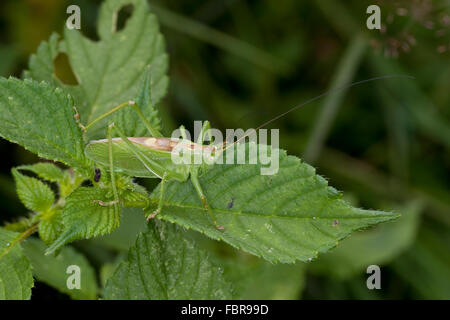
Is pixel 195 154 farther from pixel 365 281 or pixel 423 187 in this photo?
pixel 423 187

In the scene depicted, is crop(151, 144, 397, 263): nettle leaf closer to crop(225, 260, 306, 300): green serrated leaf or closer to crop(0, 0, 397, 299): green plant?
crop(0, 0, 397, 299): green plant

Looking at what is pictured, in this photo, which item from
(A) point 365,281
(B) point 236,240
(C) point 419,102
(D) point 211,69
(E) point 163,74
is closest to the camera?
(B) point 236,240

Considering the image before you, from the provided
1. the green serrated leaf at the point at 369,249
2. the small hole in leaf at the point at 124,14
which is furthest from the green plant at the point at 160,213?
the small hole in leaf at the point at 124,14

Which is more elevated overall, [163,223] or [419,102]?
[419,102]

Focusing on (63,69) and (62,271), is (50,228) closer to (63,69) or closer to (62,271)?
(62,271)


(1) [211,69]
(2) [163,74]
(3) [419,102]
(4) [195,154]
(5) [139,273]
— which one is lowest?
(5) [139,273]
